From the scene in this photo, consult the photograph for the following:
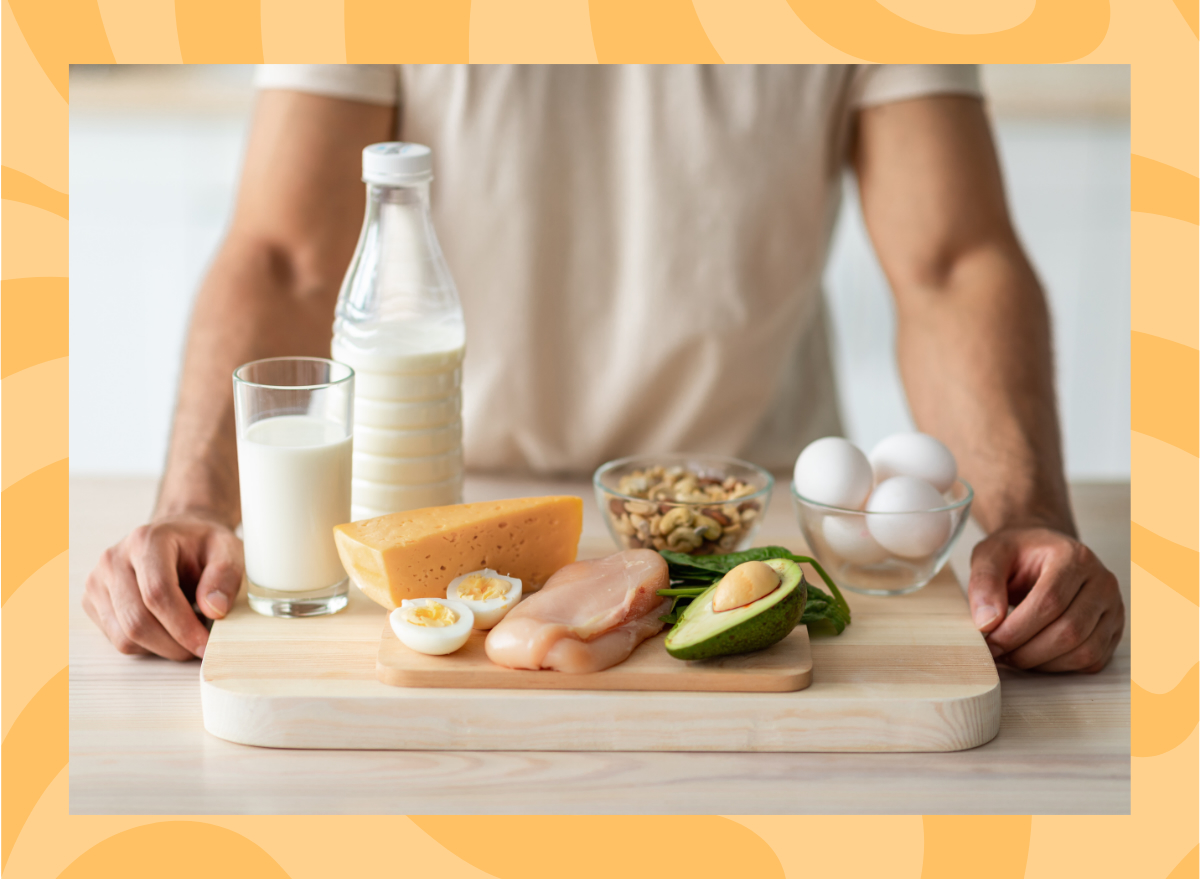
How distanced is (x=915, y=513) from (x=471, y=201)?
95cm

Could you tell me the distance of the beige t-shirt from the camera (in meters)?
1.78

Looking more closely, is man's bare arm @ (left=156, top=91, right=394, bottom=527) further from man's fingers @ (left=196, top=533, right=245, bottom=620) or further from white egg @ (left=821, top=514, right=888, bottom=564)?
white egg @ (left=821, top=514, right=888, bottom=564)

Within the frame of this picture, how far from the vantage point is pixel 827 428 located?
2.03 meters

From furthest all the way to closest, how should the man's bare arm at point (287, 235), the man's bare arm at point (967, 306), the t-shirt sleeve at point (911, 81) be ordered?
1. the t-shirt sleeve at point (911, 81)
2. the man's bare arm at point (287, 235)
3. the man's bare arm at point (967, 306)

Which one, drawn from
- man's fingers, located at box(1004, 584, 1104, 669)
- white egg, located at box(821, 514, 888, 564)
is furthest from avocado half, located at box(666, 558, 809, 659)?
man's fingers, located at box(1004, 584, 1104, 669)

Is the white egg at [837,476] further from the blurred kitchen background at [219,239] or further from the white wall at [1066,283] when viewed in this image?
the white wall at [1066,283]

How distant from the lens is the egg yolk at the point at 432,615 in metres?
1.09

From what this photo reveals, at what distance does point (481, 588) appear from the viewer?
1155mm

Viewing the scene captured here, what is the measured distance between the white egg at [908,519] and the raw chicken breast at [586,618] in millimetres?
264

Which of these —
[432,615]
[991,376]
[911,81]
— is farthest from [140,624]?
[911,81]

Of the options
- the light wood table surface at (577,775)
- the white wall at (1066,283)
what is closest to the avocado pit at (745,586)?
the light wood table surface at (577,775)

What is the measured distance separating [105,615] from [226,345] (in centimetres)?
51

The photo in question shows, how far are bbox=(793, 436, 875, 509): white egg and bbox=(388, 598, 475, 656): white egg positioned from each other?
427mm

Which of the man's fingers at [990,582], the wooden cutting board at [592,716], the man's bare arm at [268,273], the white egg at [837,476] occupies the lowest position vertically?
the wooden cutting board at [592,716]
